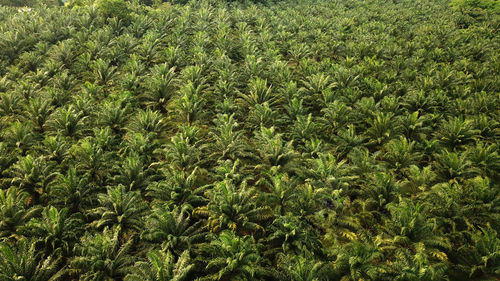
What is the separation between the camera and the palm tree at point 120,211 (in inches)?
472

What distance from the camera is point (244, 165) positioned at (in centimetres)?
1567

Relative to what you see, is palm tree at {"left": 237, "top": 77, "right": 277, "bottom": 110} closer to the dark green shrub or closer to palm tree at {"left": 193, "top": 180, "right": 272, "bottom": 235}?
palm tree at {"left": 193, "top": 180, "right": 272, "bottom": 235}

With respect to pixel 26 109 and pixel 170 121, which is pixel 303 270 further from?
pixel 26 109

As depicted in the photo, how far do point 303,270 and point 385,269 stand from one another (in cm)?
281

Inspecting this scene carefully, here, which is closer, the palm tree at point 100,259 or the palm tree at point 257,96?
the palm tree at point 100,259

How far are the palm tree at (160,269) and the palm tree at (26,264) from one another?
2601 mm

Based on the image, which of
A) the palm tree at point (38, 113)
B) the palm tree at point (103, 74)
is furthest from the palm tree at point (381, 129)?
the palm tree at point (38, 113)

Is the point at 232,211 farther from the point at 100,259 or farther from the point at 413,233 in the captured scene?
the point at 413,233

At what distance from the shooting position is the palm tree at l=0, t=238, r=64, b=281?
966 centimetres

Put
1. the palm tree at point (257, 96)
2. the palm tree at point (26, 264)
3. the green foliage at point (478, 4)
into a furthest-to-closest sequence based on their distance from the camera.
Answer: the green foliage at point (478, 4) → the palm tree at point (257, 96) → the palm tree at point (26, 264)

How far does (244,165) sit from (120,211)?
616 centimetres

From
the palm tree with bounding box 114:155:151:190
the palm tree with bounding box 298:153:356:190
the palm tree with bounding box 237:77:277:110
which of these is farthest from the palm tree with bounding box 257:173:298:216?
the palm tree with bounding box 237:77:277:110

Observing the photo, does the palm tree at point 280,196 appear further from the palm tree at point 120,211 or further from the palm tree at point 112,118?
the palm tree at point 112,118

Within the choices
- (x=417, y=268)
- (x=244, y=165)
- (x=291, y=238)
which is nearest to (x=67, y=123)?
(x=244, y=165)
